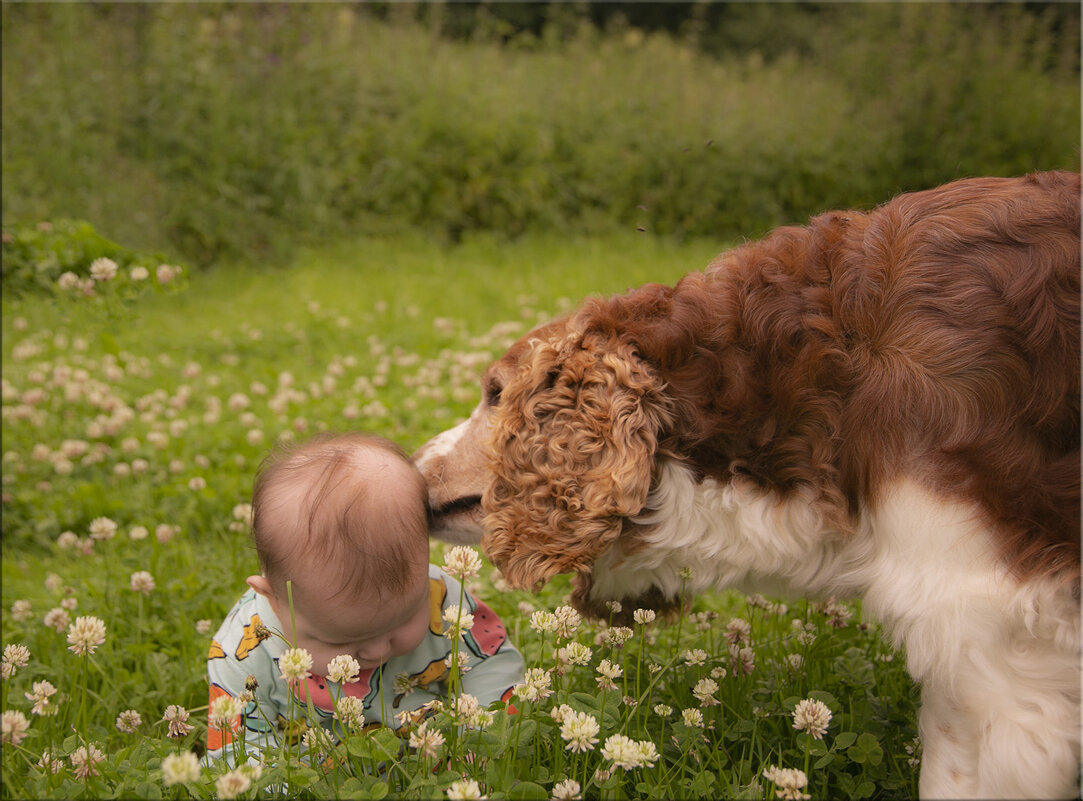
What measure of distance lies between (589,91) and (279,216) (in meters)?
4.64

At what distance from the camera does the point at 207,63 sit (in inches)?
381

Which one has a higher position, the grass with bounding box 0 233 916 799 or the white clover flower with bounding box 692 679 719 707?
the white clover flower with bounding box 692 679 719 707

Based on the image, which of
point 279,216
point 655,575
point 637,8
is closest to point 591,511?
point 655,575

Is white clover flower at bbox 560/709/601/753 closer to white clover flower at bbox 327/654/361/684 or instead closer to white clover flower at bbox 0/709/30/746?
white clover flower at bbox 327/654/361/684

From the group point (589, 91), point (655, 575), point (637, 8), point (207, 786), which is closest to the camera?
point (207, 786)

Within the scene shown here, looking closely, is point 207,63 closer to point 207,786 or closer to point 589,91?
point 589,91

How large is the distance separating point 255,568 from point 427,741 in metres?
1.99

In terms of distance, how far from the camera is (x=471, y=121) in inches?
432

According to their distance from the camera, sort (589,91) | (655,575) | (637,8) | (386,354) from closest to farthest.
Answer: (655,575)
(386,354)
(589,91)
(637,8)

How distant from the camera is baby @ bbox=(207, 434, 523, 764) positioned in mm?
2621

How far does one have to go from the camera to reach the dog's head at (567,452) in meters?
2.40

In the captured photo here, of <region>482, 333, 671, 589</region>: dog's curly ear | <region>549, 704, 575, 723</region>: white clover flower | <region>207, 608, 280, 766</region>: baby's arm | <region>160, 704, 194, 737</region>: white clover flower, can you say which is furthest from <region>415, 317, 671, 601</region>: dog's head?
<region>160, 704, 194, 737</region>: white clover flower

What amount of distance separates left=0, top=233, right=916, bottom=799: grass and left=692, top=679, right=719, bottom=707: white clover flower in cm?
1

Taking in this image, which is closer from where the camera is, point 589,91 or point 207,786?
point 207,786
